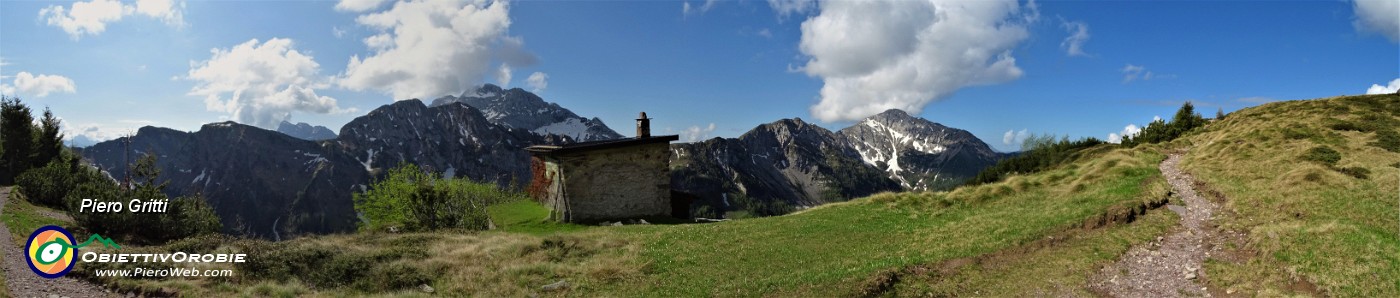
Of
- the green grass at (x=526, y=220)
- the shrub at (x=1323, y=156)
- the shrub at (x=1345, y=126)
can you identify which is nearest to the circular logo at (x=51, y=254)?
the green grass at (x=526, y=220)

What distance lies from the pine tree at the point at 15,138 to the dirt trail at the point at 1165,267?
86280 mm

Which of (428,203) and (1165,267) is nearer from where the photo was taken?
(1165,267)

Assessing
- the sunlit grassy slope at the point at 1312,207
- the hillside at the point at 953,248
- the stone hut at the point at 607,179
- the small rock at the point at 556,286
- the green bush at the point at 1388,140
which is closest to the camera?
the sunlit grassy slope at the point at 1312,207

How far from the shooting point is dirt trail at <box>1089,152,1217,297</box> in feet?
47.2

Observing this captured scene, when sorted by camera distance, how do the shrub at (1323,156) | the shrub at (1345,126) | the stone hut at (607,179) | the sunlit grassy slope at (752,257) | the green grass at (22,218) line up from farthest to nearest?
the shrub at (1345,126), the stone hut at (607,179), the shrub at (1323,156), the green grass at (22,218), the sunlit grassy slope at (752,257)

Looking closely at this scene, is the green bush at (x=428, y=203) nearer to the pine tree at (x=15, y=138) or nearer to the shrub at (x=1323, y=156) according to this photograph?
the pine tree at (x=15, y=138)

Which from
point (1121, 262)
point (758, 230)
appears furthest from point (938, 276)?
point (758, 230)

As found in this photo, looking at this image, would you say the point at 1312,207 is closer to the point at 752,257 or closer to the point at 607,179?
the point at 752,257

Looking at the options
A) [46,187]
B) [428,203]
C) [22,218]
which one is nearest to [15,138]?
[46,187]

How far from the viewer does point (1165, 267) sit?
53.1 feet

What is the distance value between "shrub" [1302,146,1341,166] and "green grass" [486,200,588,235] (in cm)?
3893

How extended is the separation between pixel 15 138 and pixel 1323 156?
104 metres

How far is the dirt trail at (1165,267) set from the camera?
47.2ft

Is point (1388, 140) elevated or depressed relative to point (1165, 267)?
elevated
